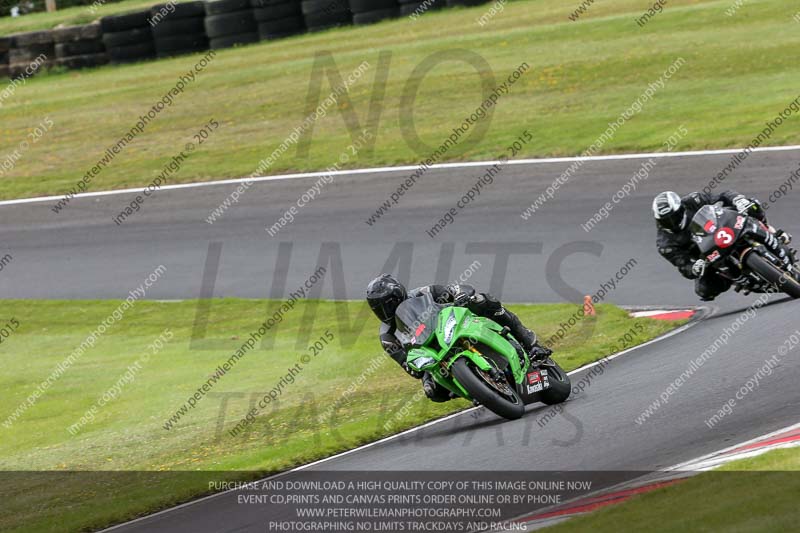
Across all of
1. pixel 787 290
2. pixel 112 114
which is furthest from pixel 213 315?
pixel 112 114

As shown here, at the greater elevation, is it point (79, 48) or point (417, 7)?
point (417, 7)

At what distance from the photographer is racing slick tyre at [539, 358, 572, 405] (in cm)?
1128

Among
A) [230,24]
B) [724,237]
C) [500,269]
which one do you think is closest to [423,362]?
[724,237]

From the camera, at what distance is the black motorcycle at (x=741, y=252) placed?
12.7 meters

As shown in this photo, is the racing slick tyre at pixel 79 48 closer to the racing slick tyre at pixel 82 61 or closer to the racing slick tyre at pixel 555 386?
the racing slick tyre at pixel 82 61

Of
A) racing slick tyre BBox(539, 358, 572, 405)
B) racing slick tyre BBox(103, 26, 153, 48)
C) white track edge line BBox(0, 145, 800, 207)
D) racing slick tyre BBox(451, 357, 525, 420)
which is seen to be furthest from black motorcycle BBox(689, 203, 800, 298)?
racing slick tyre BBox(103, 26, 153, 48)

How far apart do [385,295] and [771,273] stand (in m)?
4.35

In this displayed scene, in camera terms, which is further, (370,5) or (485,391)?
(370,5)

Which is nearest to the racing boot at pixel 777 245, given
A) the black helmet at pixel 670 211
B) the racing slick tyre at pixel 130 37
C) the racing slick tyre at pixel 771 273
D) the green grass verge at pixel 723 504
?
the racing slick tyre at pixel 771 273

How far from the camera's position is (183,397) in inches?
582

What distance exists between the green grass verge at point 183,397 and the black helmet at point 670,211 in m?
1.25

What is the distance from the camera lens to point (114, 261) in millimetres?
21594

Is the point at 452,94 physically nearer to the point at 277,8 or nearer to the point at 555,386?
the point at 277,8

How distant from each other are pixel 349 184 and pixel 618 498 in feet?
49.9
